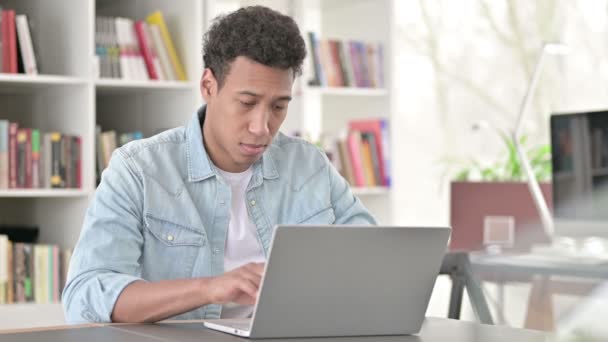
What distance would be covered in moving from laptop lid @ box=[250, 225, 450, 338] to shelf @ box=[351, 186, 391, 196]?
2583 mm

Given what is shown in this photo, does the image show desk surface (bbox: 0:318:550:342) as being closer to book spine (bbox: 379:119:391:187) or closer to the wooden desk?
the wooden desk

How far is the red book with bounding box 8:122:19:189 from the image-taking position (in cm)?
335

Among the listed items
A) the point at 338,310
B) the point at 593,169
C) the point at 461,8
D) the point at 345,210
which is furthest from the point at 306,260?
the point at 461,8

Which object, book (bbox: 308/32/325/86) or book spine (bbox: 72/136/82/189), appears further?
book (bbox: 308/32/325/86)

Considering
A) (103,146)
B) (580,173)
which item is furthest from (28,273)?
(580,173)

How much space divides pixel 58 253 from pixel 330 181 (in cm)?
172

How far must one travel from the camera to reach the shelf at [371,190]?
4.05 m

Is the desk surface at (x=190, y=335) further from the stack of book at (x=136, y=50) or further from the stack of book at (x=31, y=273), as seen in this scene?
the stack of book at (x=136, y=50)

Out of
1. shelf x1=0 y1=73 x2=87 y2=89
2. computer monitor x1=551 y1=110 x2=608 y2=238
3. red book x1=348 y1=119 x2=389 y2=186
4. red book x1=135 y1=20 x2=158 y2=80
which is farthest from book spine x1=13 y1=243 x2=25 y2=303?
computer monitor x1=551 y1=110 x2=608 y2=238

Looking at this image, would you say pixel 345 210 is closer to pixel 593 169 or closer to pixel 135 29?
pixel 593 169

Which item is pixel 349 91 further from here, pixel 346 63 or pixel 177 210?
pixel 177 210

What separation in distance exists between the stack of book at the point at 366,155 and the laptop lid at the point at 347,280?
2.65 meters

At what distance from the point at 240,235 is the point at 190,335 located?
21.4 inches

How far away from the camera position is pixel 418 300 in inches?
57.1
